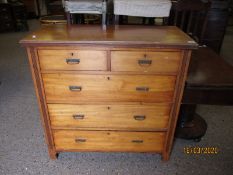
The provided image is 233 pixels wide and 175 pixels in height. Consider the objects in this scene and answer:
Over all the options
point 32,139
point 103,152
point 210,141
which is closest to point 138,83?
point 103,152

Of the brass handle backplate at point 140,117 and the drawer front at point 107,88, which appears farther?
the brass handle backplate at point 140,117

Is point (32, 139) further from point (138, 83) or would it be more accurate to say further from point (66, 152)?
point (138, 83)

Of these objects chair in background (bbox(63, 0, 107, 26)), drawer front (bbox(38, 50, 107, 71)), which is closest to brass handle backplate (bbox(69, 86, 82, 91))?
drawer front (bbox(38, 50, 107, 71))

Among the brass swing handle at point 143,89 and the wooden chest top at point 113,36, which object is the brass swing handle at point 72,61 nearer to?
the wooden chest top at point 113,36

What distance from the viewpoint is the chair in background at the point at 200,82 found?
46.6 inches

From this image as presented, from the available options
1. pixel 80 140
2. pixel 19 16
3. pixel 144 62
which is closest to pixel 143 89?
pixel 144 62

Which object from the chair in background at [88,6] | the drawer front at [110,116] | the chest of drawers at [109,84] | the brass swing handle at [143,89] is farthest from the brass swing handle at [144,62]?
the chair in background at [88,6]

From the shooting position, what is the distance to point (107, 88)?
1.15m

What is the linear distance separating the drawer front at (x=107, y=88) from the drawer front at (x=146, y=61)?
5 cm

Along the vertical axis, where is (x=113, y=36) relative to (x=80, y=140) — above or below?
above

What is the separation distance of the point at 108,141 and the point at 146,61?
2.06 ft

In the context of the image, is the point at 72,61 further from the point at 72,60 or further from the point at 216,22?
the point at 216,22

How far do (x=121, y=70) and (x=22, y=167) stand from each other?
998mm

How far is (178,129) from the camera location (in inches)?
66.1
